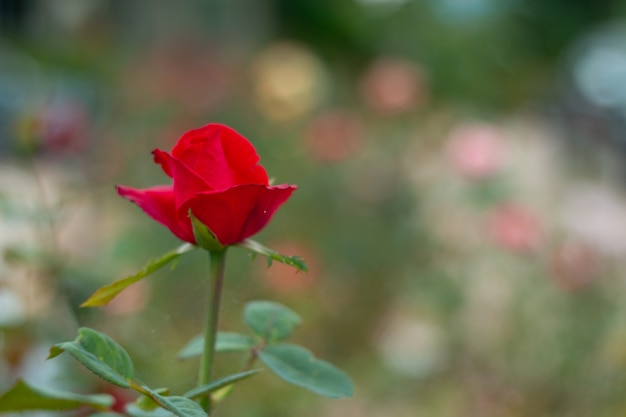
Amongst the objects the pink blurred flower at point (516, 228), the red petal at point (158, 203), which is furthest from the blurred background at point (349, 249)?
the red petal at point (158, 203)

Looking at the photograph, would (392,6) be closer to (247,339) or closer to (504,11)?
(504,11)

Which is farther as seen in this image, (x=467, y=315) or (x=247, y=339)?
(x=467, y=315)

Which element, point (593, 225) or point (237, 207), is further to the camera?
point (593, 225)

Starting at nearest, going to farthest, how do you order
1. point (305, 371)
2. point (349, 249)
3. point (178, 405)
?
point (178, 405) → point (305, 371) → point (349, 249)

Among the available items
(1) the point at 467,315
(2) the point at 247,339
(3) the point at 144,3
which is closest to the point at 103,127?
(1) the point at 467,315

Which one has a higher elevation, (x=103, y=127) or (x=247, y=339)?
(x=103, y=127)

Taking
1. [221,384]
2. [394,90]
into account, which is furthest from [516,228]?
Result: [221,384]

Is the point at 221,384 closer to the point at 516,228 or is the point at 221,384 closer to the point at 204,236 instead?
the point at 204,236
